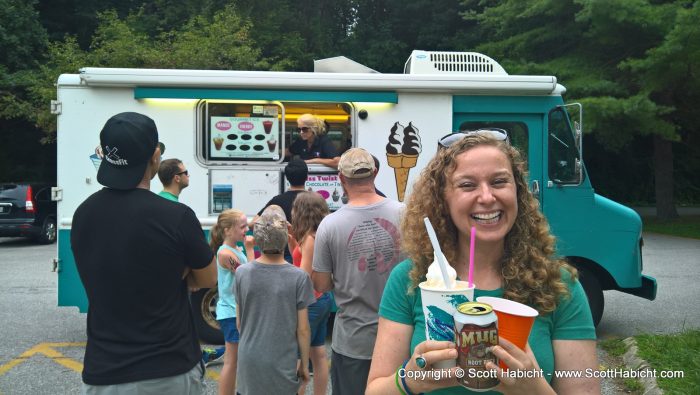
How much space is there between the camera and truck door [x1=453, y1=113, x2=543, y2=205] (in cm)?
691

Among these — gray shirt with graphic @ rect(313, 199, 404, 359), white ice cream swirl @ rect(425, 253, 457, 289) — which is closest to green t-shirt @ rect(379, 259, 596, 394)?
white ice cream swirl @ rect(425, 253, 457, 289)

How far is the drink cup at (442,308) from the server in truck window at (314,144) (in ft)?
15.8

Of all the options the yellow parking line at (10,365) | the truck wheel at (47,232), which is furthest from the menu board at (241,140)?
the truck wheel at (47,232)

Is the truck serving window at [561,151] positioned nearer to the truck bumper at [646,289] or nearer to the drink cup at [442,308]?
the truck bumper at [646,289]

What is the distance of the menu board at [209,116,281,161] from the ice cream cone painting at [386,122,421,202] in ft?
3.91

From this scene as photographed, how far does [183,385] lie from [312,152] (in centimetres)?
412

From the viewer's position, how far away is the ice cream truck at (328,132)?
6.59 m

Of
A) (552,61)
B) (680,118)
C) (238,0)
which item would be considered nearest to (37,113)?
(238,0)

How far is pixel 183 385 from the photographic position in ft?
9.18

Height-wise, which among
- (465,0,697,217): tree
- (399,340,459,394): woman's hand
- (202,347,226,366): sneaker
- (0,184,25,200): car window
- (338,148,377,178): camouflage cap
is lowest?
(202,347,226,366): sneaker

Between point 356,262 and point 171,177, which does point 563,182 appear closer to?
point 356,262

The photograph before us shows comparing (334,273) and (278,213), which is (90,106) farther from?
(334,273)

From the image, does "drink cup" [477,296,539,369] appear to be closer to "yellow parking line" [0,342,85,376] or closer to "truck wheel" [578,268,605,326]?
"yellow parking line" [0,342,85,376]

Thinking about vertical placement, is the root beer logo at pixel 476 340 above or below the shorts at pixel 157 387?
above
